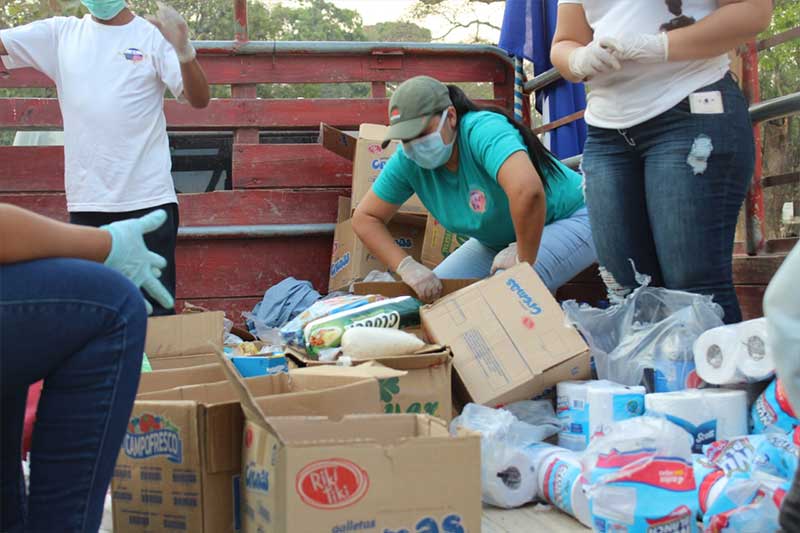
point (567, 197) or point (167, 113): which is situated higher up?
point (167, 113)

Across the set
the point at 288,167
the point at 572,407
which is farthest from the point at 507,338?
the point at 288,167

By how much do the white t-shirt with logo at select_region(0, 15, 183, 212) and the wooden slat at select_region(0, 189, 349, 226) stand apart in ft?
3.84

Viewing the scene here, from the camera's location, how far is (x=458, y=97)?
3.73m

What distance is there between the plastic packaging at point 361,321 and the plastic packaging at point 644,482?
1.34 metres

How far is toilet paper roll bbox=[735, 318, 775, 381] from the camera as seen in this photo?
2.46 metres

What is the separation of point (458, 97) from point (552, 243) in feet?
2.36

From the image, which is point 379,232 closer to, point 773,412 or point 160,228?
point 160,228

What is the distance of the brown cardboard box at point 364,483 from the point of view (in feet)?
5.56

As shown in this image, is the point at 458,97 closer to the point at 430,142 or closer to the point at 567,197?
the point at 430,142

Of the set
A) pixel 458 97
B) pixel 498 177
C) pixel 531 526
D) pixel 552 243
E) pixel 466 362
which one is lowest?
pixel 531 526

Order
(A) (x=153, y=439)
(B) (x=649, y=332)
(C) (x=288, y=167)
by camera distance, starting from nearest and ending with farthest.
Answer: (A) (x=153, y=439) → (B) (x=649, y=332) → (C) (x=288, y=167)

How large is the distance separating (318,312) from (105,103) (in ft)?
4.25

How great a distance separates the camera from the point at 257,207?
5090 mm

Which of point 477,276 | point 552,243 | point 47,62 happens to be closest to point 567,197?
point 552,243
